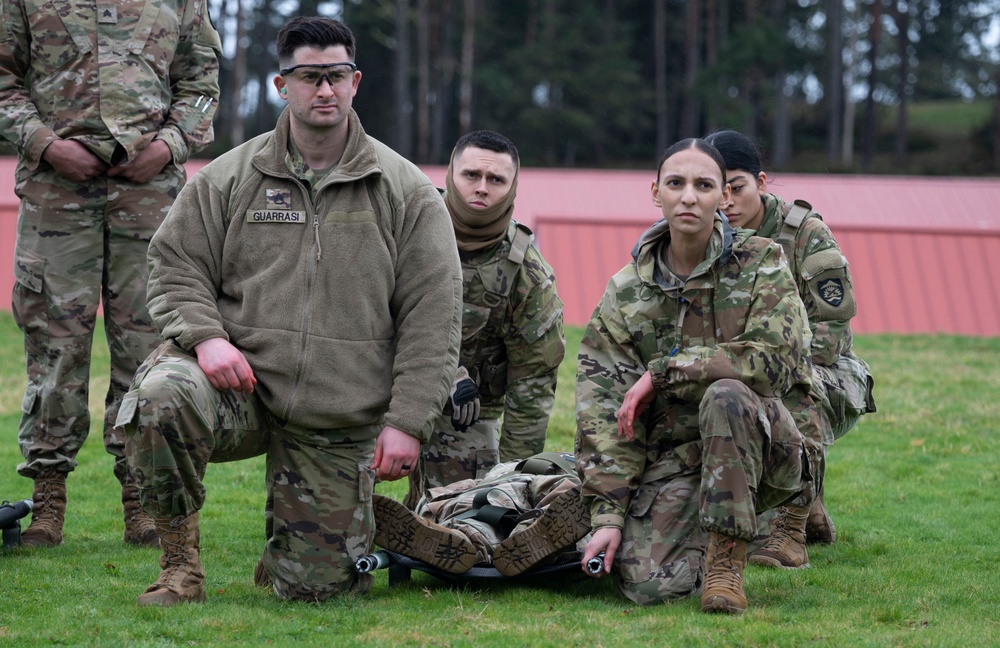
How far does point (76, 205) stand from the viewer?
582 centimetres

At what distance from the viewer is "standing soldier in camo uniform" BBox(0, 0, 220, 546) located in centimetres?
579

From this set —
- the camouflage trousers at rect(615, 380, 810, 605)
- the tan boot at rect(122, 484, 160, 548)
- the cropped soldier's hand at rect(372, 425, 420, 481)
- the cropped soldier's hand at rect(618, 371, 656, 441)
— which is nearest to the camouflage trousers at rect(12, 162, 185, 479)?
the tan boot at rect(122, 484, 160, 548)

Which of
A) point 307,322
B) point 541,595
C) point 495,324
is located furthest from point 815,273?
point 307,322

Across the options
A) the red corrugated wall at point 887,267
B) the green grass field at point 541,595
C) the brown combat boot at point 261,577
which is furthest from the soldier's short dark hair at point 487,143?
the red corrugated wall at point 887,267

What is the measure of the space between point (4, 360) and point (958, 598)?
1016 cm

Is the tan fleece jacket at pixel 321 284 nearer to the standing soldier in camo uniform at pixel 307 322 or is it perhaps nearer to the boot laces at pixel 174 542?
the standing soldier in camo uniform at pixel 307 322

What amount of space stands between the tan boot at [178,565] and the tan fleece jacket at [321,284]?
0.53 meters

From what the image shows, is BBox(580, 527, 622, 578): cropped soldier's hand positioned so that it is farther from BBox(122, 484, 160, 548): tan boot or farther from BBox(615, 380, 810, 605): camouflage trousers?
BBox(122, 484, 160, 548): tan boot

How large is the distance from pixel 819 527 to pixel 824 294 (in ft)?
3.64

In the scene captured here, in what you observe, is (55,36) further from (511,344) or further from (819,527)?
(819,527)

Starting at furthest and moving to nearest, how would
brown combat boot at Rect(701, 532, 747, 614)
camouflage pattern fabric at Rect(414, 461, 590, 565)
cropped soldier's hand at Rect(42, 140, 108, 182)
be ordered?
cropped soldier's hand at Rect(42, 140, 108, 182) → camouflage pattern fabric at Rect(414, 461, 590, 565) → brown combat boot at Rect(701, 532, 747, 614)

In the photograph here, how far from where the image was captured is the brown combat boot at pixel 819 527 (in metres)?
6.12

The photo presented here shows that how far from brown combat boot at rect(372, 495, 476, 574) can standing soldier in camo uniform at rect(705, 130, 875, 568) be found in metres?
1.77

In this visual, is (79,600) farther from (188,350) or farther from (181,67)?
(181,67)
